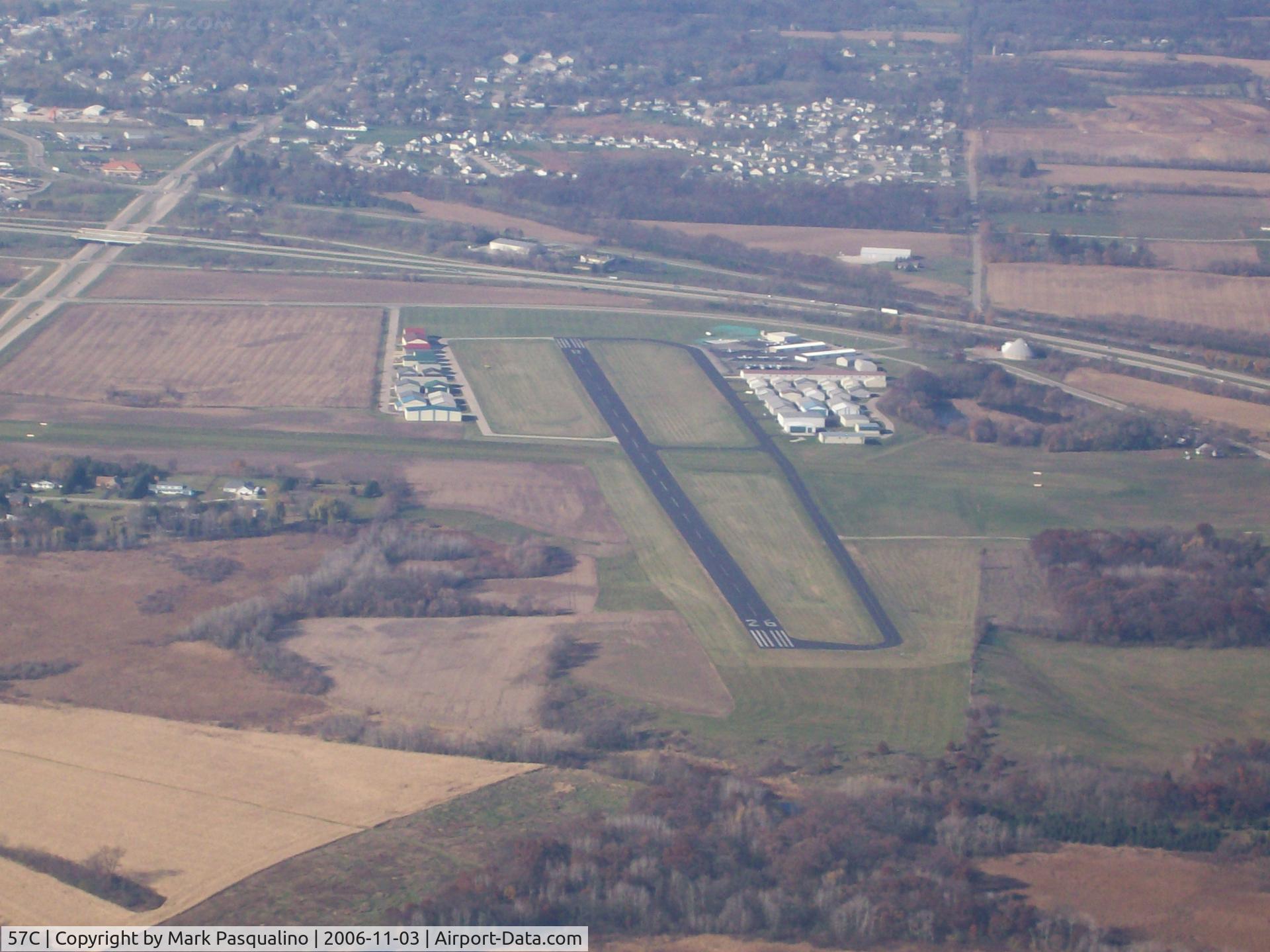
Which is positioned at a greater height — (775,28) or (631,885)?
(775,28)

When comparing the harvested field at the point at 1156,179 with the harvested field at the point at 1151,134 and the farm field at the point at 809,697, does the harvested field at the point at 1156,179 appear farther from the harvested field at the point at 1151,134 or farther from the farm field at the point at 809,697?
the farm field at the point at 809,697

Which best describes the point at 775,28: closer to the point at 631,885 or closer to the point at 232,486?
the point at 232,486

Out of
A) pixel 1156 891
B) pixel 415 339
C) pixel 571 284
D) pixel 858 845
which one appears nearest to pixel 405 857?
pixel 858 845

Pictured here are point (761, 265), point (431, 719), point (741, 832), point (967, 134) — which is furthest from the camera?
point (967, 134)

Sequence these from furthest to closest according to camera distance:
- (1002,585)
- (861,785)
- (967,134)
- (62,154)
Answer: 1. (967,134)
2. (62,154)
3. (1002,585)
4. (861,785)

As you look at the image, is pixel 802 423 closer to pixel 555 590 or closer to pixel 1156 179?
pixel 555 590

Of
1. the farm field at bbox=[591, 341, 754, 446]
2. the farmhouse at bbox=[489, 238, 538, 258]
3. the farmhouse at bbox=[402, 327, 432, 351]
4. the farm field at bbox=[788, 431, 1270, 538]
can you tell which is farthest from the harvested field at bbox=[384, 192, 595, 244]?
the farm field at bbox=[788, 431, 1270, 538]

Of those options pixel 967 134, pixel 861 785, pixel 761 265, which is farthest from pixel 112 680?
pixel 967 134

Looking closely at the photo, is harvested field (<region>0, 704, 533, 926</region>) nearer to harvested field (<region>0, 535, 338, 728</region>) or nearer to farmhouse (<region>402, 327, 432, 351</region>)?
harvested field (<region>0, 535, 338, 728</region>)
